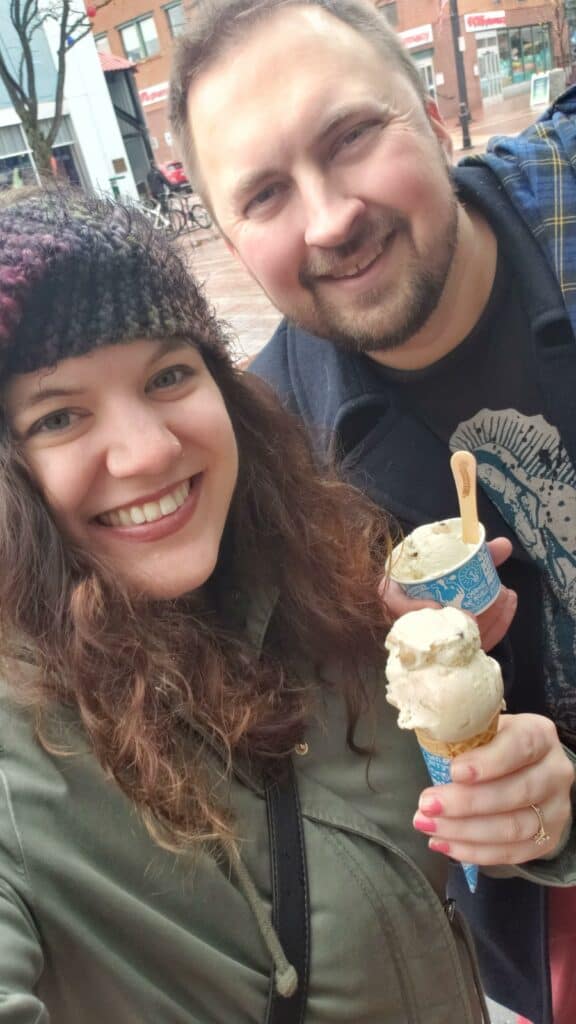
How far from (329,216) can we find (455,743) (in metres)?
1.33

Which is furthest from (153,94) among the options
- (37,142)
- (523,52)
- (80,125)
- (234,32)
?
(234,32)

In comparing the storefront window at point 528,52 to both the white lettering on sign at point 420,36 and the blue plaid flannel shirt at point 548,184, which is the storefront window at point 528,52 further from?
the blue plaid flannel shirt at point 548,184

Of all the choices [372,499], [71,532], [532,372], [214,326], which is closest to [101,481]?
[71,532]

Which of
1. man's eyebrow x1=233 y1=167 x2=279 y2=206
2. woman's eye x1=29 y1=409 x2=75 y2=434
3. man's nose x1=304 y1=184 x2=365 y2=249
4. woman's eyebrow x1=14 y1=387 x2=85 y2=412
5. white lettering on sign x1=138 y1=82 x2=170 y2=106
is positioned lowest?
woman's eye x1=29 y1=409 x2=75 y2=434

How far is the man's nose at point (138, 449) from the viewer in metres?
1.19

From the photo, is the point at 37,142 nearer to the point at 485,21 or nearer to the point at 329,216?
the point at 329,216

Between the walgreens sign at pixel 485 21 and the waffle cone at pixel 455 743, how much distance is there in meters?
32.0

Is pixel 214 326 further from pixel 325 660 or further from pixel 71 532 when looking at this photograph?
pixel 325 660

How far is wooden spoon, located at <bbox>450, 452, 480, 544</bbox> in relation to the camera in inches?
58.7

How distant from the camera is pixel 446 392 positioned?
6.63ft

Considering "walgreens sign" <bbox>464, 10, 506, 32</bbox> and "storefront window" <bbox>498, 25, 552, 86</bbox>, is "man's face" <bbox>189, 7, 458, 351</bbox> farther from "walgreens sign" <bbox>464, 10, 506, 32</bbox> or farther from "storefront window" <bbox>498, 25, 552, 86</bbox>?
"storefront window" <bbox>498, 25, 552, 86</bbox>

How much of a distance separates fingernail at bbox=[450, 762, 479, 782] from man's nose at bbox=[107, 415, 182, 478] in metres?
0.73

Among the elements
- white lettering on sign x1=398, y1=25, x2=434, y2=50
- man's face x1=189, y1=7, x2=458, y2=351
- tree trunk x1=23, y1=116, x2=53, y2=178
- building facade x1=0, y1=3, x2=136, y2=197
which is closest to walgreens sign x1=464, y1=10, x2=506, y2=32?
white lettering on sign x1=398, y1=25, x2=434, y2=50

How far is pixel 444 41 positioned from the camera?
26.9 metres
